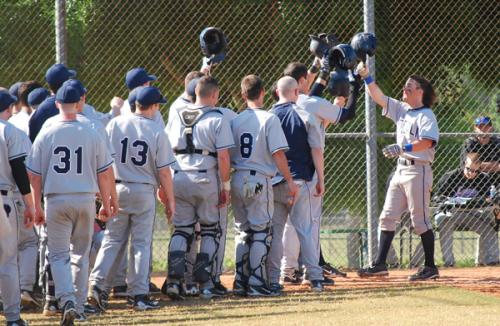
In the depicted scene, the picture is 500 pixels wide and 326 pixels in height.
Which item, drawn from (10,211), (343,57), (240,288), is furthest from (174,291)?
(343,57)

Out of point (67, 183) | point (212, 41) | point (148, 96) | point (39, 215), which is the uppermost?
point (212, 41)

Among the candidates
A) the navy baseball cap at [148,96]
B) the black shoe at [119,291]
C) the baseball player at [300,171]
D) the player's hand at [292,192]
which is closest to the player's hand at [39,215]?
the navy baseball cap at [148,96]

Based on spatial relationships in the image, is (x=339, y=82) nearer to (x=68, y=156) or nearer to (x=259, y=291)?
(x=259, y=291)

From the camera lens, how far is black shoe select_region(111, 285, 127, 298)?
954 centimetres

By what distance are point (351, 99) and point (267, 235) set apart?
158cm

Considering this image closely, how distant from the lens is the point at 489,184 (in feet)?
40.8

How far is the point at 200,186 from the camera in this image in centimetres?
902

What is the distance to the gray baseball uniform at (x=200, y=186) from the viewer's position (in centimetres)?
897

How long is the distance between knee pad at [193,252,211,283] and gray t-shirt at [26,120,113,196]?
173 cm

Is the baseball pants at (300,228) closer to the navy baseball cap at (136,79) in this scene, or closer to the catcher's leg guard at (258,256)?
the catcher's leg guard at (258,256)

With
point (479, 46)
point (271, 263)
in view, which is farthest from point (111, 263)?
point (479, 46)

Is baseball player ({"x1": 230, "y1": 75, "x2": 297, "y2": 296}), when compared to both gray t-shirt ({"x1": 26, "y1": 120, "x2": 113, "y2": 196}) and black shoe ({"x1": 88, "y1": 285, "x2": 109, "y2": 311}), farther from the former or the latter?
gray t-shirt ({"x1": 26, "y1": 120, "x2": 113, "y2": 196})

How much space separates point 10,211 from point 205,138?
6.83 ft

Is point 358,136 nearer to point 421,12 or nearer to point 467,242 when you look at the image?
point 421,12
